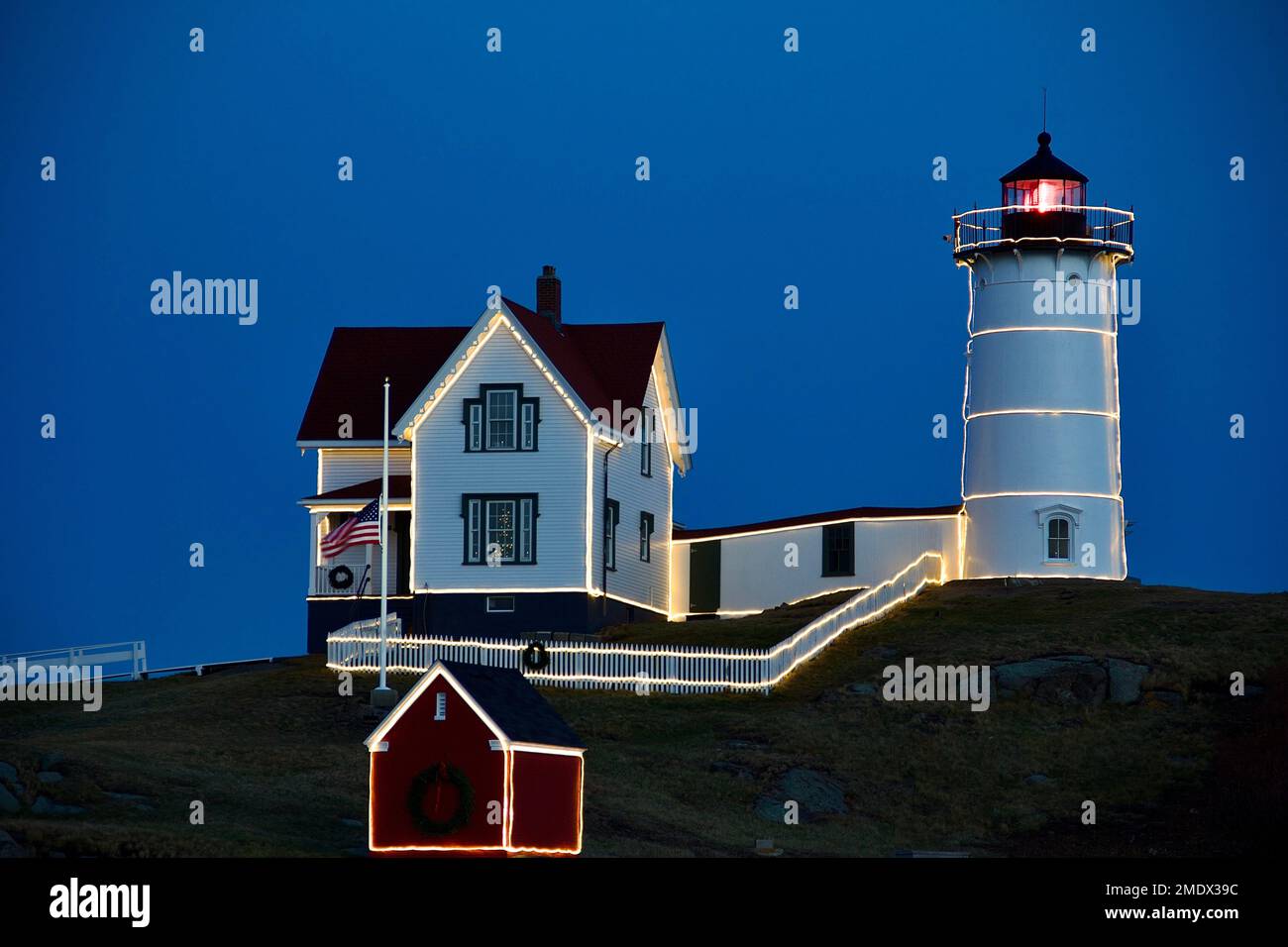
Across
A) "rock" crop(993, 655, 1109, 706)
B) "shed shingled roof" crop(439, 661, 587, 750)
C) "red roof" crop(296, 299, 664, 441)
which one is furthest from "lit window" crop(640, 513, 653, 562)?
"shed shingled roof" crop(439, 661, 587, 750)

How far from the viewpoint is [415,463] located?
57.1m

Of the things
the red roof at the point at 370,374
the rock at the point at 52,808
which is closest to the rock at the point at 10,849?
the rock at the point at 52,808

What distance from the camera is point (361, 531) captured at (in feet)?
166

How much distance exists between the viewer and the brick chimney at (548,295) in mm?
61688

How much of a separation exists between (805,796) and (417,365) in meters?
22.7

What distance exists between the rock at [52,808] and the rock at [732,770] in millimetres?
12172

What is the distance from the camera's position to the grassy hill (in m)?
38.1

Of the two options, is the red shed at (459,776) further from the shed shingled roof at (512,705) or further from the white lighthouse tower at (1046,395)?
the white lighthouse tower at (1046,395)

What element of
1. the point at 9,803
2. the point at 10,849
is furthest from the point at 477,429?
the point at 10,849

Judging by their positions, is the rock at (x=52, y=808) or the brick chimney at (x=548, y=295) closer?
the rock at (x=52, y=808)

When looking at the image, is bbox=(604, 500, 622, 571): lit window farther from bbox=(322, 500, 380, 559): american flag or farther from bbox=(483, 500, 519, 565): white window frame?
bbox=(322, 500, 380, 559): american flag
